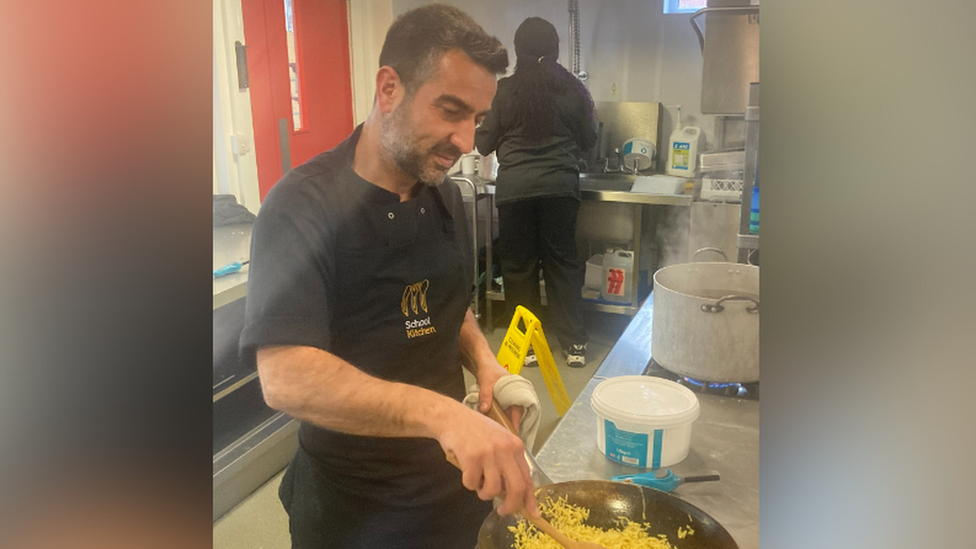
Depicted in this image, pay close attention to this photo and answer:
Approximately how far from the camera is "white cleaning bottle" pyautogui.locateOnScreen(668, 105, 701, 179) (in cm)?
61

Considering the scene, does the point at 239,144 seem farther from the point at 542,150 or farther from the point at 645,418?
the point at 645,418

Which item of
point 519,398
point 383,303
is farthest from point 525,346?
point 383,303

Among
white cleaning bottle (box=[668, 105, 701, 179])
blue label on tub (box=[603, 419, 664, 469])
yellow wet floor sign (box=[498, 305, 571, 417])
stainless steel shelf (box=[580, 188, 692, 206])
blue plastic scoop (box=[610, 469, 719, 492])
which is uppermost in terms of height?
white cleaning bottle (box=[668, 105, 701, 179])

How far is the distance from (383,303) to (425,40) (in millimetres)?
234

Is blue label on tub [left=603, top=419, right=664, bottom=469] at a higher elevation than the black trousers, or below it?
below

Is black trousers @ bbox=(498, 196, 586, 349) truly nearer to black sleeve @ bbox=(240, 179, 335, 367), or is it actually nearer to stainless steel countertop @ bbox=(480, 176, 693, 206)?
stainless steel countertop @ bbox=(480, 176, 693, 206)

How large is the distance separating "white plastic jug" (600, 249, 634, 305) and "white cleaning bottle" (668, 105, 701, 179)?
10cm

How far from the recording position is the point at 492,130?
0.59 meters

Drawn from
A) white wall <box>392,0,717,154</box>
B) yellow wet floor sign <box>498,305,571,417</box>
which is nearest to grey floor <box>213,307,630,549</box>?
yellow wet floor sign <box>498,305,571,417</box>
